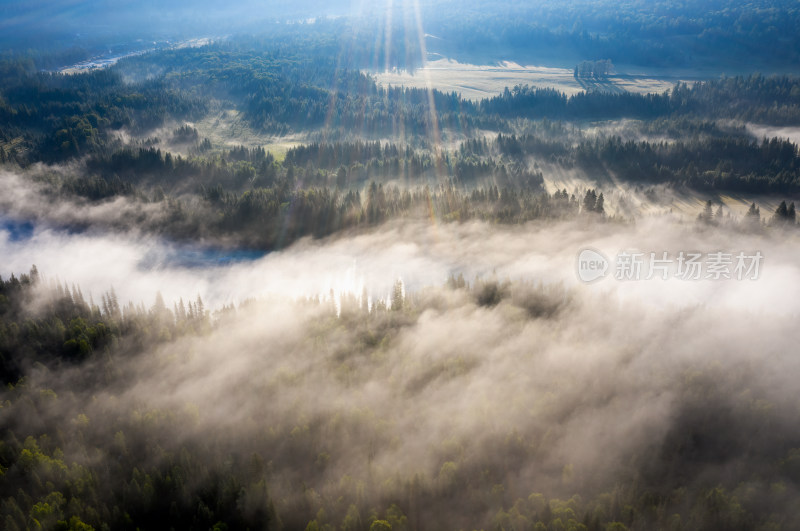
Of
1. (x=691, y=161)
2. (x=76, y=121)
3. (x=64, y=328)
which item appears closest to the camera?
(x=64, y=328)

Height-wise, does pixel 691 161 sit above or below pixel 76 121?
below

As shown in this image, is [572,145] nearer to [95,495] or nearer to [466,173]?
[466,173]

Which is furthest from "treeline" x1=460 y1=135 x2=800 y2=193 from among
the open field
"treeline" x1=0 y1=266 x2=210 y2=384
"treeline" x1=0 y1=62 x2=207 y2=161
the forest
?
"treeline" x1=0 y1=62 x2=207 y2=161

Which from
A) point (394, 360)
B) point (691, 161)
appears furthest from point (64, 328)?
point (691, 161)

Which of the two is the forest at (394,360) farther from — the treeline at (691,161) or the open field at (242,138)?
the open field at (242,138)

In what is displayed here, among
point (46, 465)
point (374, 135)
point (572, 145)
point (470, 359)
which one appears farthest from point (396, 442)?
point (374, 135)

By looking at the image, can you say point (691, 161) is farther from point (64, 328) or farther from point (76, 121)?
point (76, 121)

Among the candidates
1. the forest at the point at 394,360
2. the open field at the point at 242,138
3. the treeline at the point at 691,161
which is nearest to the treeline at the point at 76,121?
the open field at the point at 242,138

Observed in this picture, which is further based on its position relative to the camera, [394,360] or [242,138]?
[242,138]

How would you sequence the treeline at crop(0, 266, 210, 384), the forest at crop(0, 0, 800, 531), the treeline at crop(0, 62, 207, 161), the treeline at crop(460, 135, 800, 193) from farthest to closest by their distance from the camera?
the treeline at crop(0, 62, 207, 161), the treeline at crop(460, 135, 800, 193), the treeline at crop(0, 266, 210, 384), the forest at crop(0, 0, 800, 531)

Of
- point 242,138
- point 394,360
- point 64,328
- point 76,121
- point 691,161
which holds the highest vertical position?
point 76,121

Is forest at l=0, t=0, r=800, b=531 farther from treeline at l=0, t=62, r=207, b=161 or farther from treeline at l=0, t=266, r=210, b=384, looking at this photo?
treeline at l=0, t=62, r=207, b=161

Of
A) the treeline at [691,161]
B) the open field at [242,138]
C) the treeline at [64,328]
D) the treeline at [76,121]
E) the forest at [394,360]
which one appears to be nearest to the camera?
the forest at [394,360]
